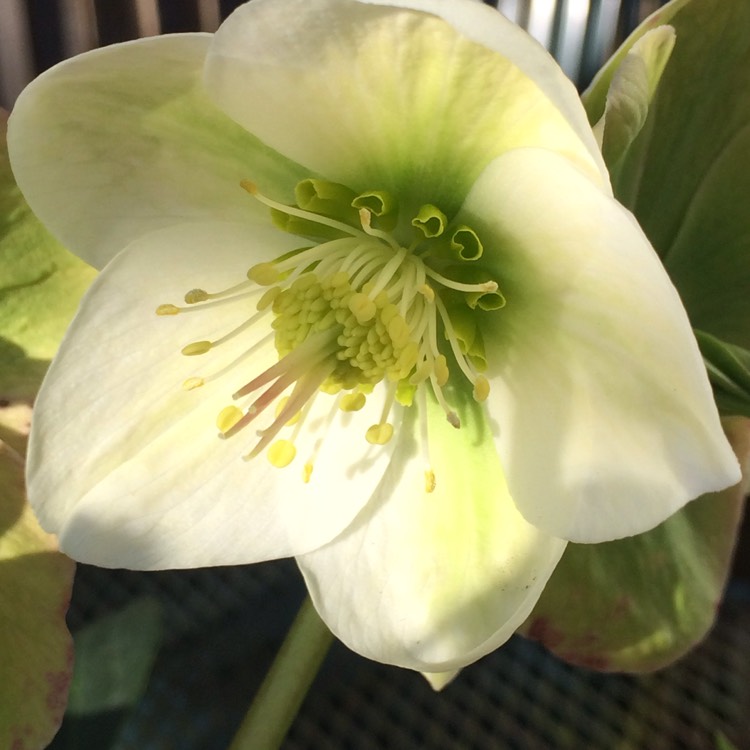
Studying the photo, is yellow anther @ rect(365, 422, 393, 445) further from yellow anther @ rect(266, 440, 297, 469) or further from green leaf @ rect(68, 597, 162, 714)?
green leaf @ rect(68, 597, 162, 714)

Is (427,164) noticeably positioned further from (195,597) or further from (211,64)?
(195,597)

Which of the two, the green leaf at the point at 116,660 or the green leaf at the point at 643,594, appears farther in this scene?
the green leaf at the point at 116,660

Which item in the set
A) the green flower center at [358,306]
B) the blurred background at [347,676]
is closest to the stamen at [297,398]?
the green flower center at [358,306]

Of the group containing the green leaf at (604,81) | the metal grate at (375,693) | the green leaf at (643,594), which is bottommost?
the metal grate at (375,693)

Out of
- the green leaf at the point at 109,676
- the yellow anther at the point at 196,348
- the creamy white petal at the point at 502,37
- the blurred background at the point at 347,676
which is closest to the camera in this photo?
the creamy white petal at the point at 502,37

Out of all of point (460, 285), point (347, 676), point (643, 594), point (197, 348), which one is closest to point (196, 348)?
point (197, 348)

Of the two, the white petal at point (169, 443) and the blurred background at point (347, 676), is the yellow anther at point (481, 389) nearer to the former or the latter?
the white petal at point (169, 443)
